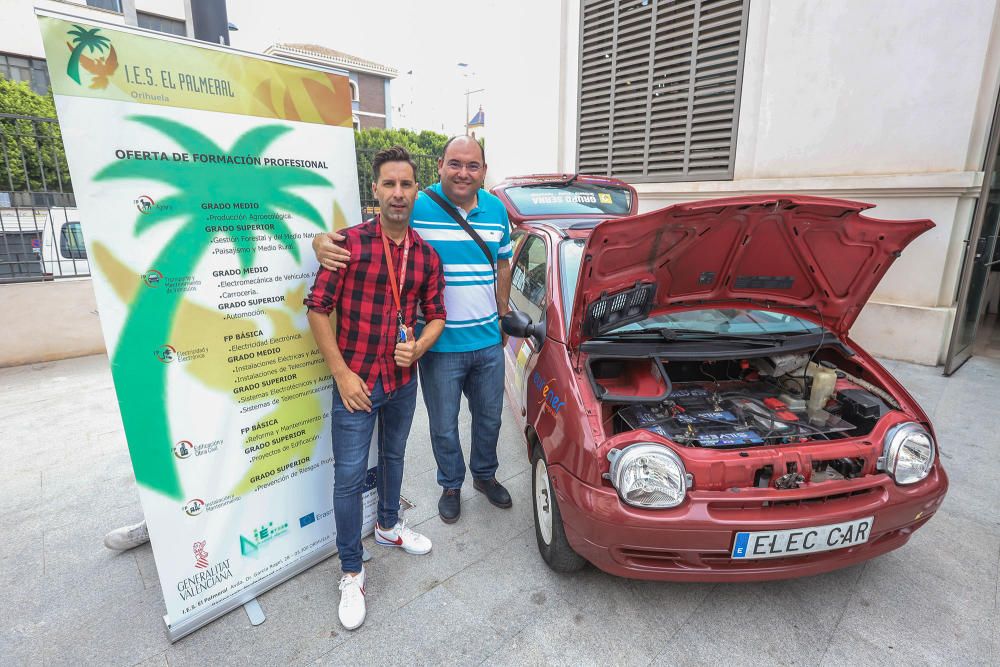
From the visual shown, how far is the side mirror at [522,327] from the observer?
2500 mm

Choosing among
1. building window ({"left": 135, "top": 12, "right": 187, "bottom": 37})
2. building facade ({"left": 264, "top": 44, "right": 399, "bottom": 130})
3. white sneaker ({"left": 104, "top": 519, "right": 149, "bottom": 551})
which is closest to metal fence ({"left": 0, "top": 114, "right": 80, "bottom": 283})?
white sneaker ({"left": 104, "top": 519, "right": 149, "bottom": 551})

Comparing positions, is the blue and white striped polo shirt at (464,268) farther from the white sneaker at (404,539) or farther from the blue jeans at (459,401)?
the white sneaker at (404,539)

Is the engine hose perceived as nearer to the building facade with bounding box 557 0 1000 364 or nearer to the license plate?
the license plate

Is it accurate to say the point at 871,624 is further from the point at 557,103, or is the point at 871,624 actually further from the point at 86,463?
the point at 557,103

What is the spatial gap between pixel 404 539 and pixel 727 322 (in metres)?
1.99

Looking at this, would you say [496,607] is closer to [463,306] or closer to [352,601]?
[352,601]

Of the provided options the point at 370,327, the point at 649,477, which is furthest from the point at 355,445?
the point at 649,477

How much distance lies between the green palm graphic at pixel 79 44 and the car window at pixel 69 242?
5.09 meters

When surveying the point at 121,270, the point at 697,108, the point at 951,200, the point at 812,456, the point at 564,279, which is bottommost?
the point at 812,456

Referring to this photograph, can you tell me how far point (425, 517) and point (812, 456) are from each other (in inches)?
74.8

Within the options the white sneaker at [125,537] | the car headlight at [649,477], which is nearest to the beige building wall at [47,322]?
the white sneaker at [125,537]

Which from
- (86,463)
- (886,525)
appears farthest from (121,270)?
(886,525)

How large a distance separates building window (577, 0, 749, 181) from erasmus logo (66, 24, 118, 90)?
6.34 metres

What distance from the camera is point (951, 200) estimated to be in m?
4.66
